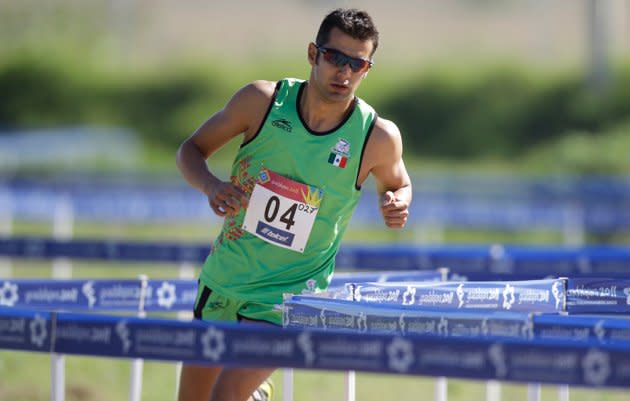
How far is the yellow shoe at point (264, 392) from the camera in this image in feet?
19.9

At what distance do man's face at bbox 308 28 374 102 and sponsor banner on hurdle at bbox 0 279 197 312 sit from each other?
87.0 inches

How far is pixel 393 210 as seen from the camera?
18.6 ft

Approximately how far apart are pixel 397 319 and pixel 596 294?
1.35 metres

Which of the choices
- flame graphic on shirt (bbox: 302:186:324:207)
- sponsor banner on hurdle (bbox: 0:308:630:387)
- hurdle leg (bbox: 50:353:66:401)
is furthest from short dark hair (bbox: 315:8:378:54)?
hurdle leg (bbox: 50:353:66:401)

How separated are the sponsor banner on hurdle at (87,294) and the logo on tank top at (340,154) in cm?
205

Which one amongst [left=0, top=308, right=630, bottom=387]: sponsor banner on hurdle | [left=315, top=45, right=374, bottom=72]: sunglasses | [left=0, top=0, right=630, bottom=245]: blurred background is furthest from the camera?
[left=0, top=0, right=630, bottom=245]: blurred background

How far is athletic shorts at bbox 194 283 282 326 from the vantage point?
5645 millimetres

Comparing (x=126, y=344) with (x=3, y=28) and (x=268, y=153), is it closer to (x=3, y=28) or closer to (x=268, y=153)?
(x=268, y=153)

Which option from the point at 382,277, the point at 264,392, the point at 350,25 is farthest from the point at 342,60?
the point at 382,277

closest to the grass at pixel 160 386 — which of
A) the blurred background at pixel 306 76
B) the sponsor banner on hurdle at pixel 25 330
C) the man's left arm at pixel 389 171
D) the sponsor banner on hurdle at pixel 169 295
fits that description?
the blurred background at pixel 306 76

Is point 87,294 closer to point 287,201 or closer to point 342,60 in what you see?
point 287,201

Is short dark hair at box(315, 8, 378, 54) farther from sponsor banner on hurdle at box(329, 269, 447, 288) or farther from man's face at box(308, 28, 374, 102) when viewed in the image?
sponsor banner on hurdle at box(329, 269, 447, 288)

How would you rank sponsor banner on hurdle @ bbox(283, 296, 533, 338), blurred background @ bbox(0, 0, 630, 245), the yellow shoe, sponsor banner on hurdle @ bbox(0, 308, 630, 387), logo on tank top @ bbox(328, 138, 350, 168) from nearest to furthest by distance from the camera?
1. sponsor banner on hurdle @ bbox(0, 308, 630, 387)
2. sponsor banner on hurdle @ bbox(283, 296, 533, 338)
3. logo on tank top @ bbox(328, 138, 350, 168)
4. the yellow shoe
5. blurred background @ bbox(0, 0, 630, 245)

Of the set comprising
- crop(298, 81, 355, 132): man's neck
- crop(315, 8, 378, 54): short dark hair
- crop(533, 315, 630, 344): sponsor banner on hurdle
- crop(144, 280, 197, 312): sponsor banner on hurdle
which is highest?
crop(315, 8, 378, 54): short dark hair
